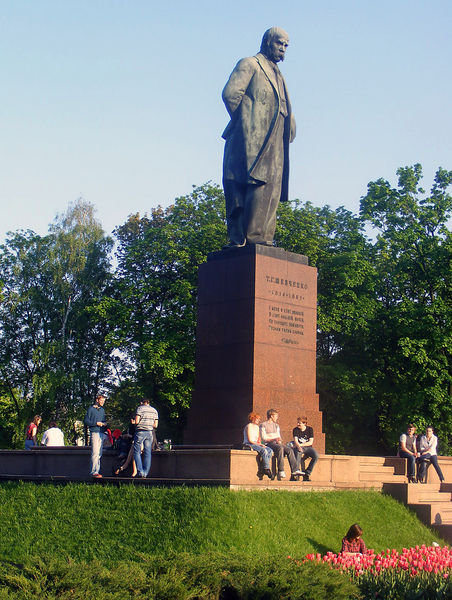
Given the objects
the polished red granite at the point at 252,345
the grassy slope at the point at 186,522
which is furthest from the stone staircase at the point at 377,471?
the grassy slope at the point at 186,522

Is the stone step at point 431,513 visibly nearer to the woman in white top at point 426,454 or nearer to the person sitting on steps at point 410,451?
the person sitting on steps at point 410,451

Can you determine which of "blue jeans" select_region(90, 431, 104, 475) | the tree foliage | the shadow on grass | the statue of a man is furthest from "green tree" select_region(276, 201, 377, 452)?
the shadow on grass

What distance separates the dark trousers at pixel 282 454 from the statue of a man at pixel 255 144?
184 inches

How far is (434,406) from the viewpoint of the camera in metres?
30.9

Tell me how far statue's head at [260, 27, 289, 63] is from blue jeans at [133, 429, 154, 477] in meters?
8.45

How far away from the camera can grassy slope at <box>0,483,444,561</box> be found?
1160 cm

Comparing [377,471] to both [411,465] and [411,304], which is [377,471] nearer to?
[411,465]

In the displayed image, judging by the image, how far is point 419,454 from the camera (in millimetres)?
18609

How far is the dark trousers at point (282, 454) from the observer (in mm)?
14266

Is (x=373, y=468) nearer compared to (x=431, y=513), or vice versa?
(x=431, y=513)

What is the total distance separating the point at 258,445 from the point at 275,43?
857 cm

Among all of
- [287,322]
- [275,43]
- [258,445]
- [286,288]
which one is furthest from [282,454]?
[275,43]

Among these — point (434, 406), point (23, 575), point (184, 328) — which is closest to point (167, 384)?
point (184, 328)

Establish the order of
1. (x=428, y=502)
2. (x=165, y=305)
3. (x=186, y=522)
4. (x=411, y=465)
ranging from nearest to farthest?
(x=186, y=522) → (x=428, y=502) → (x=411, y=465) → (x=165, y=305)
